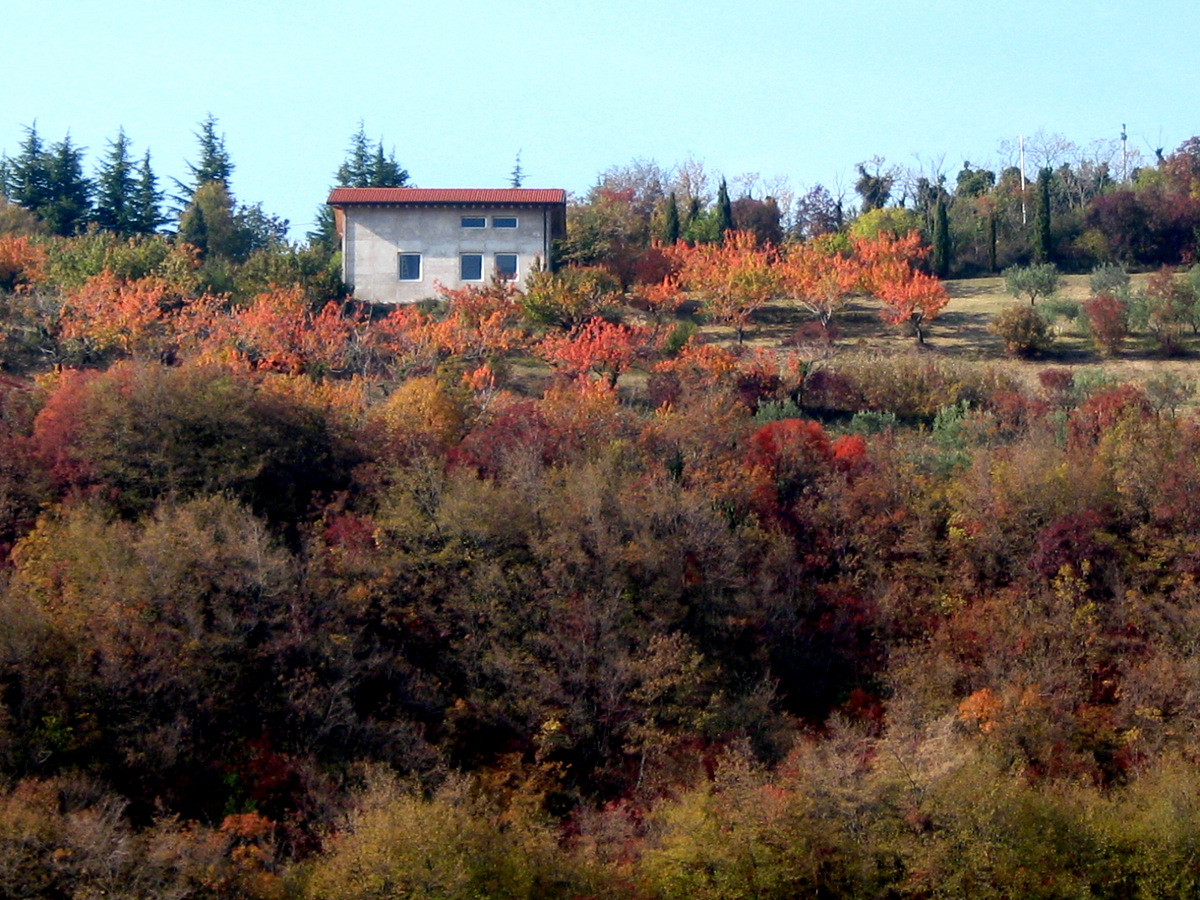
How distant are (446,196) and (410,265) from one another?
7.46 feet

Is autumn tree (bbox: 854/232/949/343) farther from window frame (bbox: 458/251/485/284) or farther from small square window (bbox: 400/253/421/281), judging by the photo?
small square window (bbox: 400/253/421/281)

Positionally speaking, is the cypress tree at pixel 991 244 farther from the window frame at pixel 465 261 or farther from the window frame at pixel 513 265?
the window frame at pixel 465 261

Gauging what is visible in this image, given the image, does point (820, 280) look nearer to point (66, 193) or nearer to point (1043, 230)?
point (1043, 230)

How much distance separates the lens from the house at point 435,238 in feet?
140

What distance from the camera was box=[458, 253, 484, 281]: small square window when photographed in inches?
1697

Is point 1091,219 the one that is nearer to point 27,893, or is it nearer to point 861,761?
point 861,761

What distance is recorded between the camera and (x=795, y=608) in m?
28.6

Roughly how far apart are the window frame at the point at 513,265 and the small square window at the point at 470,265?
0.38 m

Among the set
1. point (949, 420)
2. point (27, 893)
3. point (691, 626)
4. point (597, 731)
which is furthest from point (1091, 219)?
point (27, 893)

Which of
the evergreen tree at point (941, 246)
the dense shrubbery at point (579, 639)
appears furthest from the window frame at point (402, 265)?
the evergreen tree at point (941, 246)

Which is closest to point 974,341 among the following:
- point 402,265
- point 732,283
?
point 732,283

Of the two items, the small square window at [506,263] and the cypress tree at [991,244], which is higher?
the cypress tree at [991,244]

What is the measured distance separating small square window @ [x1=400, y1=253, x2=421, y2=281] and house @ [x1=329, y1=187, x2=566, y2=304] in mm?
29

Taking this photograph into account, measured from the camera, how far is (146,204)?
52.4 metres
